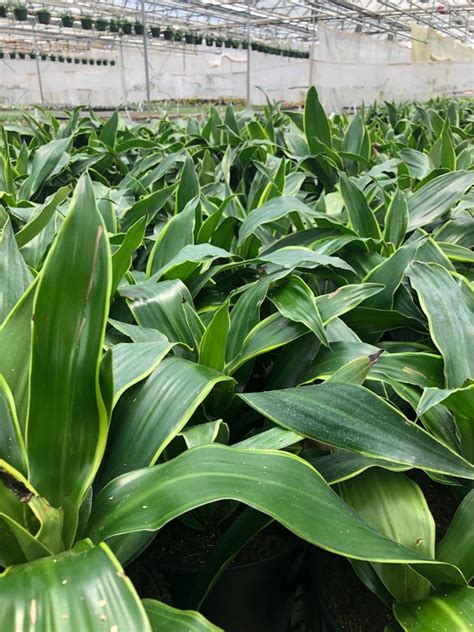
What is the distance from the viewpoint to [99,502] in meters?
0.42

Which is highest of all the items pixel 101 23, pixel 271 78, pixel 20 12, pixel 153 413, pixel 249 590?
pixel 20 12

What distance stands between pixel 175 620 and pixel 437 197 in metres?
0.87

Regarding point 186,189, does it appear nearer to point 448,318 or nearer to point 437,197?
point 437,197

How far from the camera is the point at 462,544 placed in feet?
1.52

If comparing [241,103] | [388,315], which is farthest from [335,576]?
[241,103]

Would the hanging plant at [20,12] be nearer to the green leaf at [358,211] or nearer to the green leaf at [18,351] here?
the green leaf at [358,211]

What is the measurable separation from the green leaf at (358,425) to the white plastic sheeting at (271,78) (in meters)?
7.42

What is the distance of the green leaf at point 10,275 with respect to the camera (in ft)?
1.89

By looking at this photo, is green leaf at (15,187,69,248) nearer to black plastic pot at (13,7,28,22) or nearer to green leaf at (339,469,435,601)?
green leaf at (339,469,435,601)

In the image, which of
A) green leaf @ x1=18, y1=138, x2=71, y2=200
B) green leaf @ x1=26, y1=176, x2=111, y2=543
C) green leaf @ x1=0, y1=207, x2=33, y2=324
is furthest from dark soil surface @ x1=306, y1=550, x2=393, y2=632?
green leaf @ x1=18, y1=138, x2=71, y2=200

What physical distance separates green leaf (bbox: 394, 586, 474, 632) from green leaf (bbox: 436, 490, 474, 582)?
2cm

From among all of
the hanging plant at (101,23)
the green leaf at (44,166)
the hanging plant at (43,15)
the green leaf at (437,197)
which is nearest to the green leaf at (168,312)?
the green leaf at (437,197)

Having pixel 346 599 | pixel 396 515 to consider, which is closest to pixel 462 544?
pixel 396 515

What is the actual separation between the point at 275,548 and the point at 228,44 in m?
Answer: 12.8
